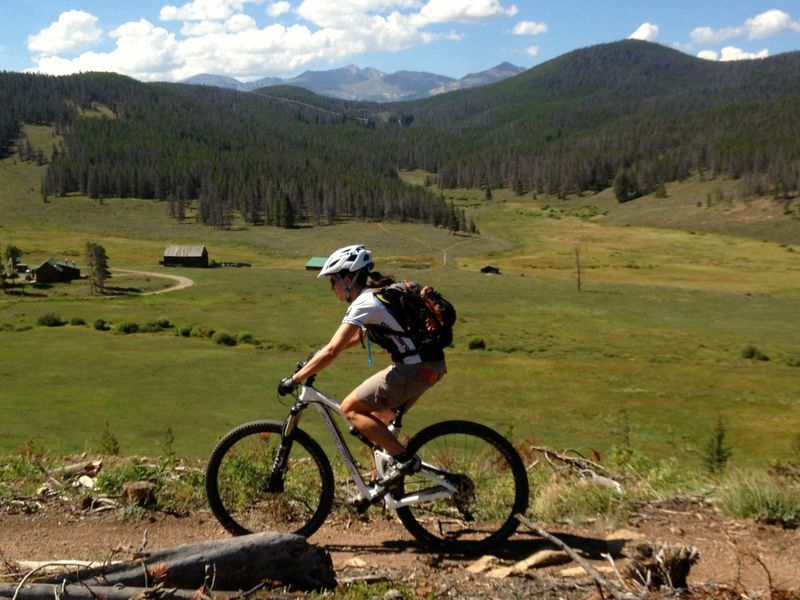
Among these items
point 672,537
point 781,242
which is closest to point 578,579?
point 672,537

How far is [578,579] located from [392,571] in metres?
1.53

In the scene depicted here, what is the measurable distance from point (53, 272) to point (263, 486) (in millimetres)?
103724

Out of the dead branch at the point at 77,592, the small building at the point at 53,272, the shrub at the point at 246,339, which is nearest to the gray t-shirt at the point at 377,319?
the dead branch at the point at 77,592

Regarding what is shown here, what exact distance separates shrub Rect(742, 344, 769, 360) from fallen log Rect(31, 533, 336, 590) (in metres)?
56.5

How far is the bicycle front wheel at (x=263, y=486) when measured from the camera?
7102 millimetres

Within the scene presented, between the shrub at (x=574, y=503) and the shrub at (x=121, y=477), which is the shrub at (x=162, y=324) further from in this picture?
the shrub at (x=574, y=503)

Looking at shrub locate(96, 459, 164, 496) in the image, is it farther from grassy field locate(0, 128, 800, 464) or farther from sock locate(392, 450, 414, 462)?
grassy field locate(0, 128, 800, 464)

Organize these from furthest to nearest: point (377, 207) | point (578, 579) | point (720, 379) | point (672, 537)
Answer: point (377, 207), point (720, 379), point (672, 537), point (578, 579)

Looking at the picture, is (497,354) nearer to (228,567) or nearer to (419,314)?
(419,314)

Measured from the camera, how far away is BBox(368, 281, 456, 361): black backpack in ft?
21.0

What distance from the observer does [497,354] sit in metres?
56.1

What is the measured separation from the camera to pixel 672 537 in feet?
22.8

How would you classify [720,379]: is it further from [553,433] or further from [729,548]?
[729,548]

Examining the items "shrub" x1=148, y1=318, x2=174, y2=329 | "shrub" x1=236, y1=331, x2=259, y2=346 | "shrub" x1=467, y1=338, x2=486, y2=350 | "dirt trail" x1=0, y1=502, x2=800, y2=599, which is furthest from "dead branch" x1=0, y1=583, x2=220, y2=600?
"shrub" x1=148, y1=318, x2=174, y2=329
